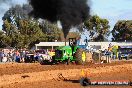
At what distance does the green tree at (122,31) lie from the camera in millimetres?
105500

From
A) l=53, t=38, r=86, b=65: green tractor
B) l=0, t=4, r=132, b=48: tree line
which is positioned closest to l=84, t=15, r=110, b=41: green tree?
l=0, t=4, r=132, b=48: tree line

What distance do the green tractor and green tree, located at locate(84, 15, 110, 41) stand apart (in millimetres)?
63681

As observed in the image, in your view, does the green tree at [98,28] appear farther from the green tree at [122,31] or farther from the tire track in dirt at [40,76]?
the tire track in dirt at [40,76]

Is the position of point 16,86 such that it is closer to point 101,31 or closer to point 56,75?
point 56,75

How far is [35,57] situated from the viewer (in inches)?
1559

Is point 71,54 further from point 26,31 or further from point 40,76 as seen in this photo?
point 26,31

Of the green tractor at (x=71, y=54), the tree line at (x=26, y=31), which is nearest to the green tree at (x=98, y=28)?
the tree line at (x=26, y=31)

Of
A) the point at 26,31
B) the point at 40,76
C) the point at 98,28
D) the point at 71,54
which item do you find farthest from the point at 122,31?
the point at 40,76

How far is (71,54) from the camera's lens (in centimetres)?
3034

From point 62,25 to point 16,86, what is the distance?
598 inches

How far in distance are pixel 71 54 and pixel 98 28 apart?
66.8 m

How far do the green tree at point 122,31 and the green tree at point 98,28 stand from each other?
8.22 meters

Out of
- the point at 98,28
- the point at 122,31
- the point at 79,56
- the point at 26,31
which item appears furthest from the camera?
the point at 122,31

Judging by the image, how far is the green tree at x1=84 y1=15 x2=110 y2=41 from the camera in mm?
95375
